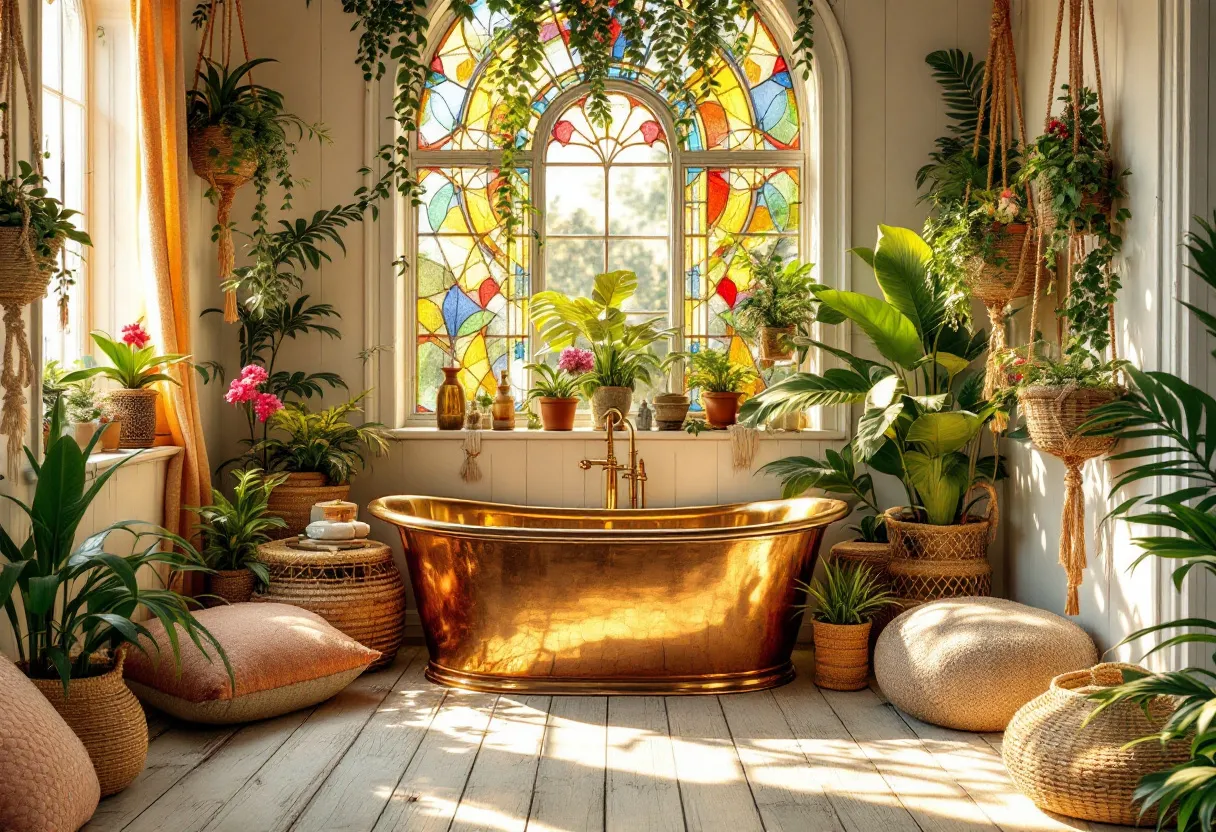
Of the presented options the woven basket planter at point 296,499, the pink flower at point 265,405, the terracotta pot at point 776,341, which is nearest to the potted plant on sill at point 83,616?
the pink flower at point 265,405

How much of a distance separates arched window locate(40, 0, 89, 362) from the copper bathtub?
4.35 feet

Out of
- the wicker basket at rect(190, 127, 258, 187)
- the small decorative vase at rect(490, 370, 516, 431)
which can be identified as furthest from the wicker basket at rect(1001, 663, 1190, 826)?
the wicker basket at rect(190, 127, 258, 187)

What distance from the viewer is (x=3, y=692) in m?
2.56

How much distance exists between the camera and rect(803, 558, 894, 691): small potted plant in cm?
418

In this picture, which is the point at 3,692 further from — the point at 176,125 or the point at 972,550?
the point at 972,550

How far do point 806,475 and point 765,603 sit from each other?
66 cm

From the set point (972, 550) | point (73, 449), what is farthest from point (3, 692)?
point (972, 550)

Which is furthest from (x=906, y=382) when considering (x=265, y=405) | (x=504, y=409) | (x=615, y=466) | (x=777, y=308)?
(x=265, y=405)

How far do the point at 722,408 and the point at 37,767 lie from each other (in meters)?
3.13

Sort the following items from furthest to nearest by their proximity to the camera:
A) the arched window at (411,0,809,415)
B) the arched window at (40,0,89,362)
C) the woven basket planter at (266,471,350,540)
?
the arched window at (411,0,809,415), the woven basket planter at (266,471,350,540), the arched window at (40,0,89,362)

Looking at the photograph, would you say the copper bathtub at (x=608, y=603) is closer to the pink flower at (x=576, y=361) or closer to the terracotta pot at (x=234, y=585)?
the terracotta pot at (x=234, y=585)

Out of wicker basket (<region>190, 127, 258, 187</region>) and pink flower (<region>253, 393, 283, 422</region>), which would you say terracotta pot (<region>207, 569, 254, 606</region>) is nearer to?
pink flower (<region>253, 393, 283, 422</region>)

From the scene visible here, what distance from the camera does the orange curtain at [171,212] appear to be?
4.14 metres

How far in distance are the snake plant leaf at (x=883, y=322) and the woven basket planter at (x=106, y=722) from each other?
2.77 m
